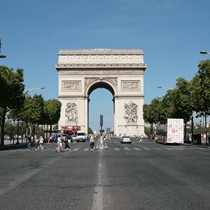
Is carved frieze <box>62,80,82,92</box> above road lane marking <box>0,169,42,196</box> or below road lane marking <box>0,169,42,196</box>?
above

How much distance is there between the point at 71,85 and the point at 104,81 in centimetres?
707

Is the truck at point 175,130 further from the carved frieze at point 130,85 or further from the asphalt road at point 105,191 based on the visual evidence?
the carved frieze at point 130,85

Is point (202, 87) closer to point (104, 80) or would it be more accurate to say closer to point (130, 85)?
point (130, 85)

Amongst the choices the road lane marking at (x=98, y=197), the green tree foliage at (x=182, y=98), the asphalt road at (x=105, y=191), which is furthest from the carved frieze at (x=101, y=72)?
the road lane marking at (x=98, y=197)

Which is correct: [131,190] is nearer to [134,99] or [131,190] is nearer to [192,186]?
[192,186]

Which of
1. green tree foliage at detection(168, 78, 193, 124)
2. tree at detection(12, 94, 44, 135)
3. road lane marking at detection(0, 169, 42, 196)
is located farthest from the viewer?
tree at detection(12, 94, 44, 135)

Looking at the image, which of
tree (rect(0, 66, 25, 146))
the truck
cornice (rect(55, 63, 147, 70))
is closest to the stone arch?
cornice (rect(55, 63, 147, 70))

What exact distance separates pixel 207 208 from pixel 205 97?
37.4 m

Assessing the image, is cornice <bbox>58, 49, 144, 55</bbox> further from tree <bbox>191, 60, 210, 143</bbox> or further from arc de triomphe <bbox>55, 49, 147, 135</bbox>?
tree <bbox>191, 60, 210, 143</bbox>

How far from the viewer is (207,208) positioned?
8.72m

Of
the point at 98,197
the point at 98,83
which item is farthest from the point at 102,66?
the point at 98,197

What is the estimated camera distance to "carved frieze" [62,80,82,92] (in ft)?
307

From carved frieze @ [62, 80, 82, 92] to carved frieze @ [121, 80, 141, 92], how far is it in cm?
915

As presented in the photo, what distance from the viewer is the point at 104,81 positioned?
93812 millimetres
